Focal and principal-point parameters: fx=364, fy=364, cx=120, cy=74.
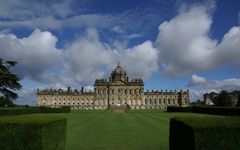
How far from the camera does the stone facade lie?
107500mm

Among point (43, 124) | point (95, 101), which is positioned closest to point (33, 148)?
point (43, 124)

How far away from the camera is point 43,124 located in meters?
9.06

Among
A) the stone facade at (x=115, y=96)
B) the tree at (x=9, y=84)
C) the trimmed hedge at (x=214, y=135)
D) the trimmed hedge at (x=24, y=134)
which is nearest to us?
the trimmed hedge at (x=214, y=135)

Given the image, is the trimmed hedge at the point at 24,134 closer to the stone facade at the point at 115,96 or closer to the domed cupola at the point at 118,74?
the stone facade at the point at 115,96

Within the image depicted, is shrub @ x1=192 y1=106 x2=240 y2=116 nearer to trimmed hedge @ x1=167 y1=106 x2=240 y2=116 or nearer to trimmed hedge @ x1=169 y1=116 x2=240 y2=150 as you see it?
trimmed hedge @ x1=167 y1=106 x2=240 y2=116

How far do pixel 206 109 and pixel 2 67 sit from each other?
27.4 meters

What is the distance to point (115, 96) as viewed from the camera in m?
108

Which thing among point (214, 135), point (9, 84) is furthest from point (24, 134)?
point (9, 84)

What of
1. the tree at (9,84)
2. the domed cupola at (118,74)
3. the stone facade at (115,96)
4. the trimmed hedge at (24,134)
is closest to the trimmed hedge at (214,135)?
the trimmed hedge at (24,134)

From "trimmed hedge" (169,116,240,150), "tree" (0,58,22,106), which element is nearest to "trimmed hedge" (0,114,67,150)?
"trimmed hedge" (169,116,240,150)

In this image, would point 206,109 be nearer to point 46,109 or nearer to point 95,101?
point 46,109

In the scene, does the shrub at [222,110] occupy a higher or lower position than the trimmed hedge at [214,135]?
higher

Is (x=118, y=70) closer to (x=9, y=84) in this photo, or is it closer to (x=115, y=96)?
(x=115, y=96)

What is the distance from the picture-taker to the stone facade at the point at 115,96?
108 metres
